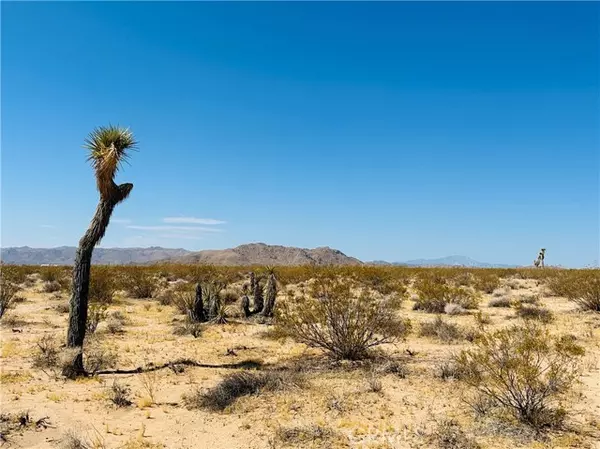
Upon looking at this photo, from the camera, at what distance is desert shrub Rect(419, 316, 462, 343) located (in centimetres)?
1308

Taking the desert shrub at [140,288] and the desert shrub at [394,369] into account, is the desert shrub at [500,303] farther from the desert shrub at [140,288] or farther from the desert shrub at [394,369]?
the desert shrub at [140,288]

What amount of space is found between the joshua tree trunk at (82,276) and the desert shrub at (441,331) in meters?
9.62

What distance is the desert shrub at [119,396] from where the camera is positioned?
7.83m

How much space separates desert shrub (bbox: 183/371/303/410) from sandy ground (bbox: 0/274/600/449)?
200 mm

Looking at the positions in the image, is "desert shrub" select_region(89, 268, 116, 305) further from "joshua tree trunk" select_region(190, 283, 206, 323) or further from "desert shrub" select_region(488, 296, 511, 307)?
"desert shrub" select_region(488, 296, 511, 307)

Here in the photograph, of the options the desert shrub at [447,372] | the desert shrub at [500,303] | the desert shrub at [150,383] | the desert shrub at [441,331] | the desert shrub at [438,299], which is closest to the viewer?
the desert shrub at [150,383]

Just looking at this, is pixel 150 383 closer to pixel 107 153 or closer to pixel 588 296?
pixel 107 153

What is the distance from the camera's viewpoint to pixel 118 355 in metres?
11.4

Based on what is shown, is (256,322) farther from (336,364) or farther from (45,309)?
(45,309)

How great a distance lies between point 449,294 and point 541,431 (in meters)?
14.5

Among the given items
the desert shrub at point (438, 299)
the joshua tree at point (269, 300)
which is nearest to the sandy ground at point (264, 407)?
the joshua tree at point (269, 300)

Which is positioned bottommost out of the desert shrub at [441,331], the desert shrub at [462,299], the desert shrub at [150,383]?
the desert shrub at [150,383]

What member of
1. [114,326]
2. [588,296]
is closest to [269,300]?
[114,326]

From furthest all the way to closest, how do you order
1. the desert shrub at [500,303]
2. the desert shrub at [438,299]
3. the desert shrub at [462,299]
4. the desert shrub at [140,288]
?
the desert shrub at [140,288]
the desert shrub at [500,303]
the desert shrub at [462,299]
the desert shrub at [438,299]
